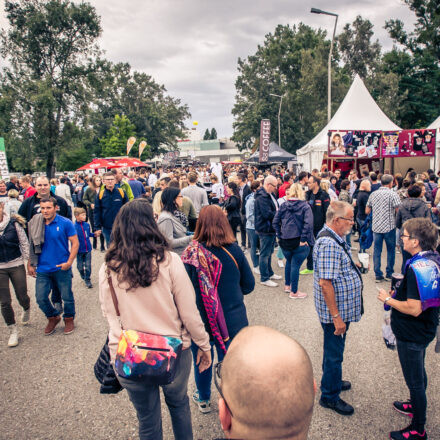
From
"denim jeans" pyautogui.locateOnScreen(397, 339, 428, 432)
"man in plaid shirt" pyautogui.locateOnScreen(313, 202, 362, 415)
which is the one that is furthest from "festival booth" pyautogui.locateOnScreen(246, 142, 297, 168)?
"denim jeans" pyautogui.locateOnScreen(397, 339, 428, 432)

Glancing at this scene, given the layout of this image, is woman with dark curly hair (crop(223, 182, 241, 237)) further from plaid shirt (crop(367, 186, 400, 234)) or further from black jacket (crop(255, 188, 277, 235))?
plaid shirt (crop(367, 186, 400, 234))

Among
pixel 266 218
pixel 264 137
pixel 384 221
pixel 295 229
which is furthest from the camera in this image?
pixel 264 137

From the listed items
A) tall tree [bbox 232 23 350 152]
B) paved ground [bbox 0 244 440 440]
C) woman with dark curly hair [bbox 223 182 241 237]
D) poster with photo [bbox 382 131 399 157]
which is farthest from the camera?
tall tree [bbox 232 23 350 152]

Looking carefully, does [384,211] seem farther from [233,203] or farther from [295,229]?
[233,203]

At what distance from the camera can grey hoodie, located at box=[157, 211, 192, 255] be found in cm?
367

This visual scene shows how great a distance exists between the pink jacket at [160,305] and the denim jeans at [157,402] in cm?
21

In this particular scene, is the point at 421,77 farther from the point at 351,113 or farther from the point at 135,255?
the point at 135,255

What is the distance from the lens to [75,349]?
13.3 feet

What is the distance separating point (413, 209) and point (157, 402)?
16.7ft

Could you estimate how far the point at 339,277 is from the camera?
8.68ft

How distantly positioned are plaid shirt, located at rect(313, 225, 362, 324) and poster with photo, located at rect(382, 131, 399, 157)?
44.2ft

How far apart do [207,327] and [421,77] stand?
36785 mm

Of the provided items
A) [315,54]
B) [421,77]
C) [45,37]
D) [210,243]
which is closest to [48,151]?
[45,37]

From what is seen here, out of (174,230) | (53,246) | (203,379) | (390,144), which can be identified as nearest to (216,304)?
(203,379)
